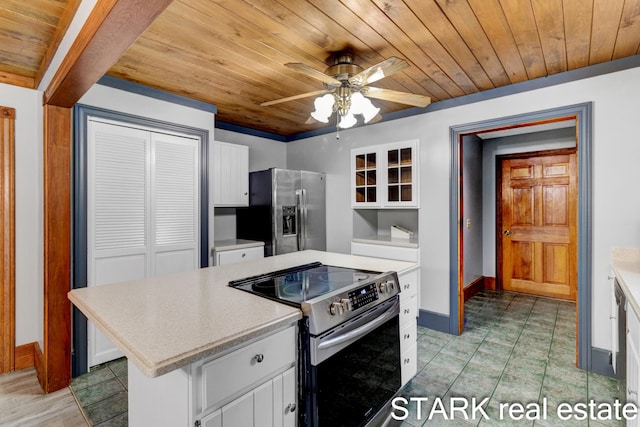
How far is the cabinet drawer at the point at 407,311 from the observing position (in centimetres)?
211

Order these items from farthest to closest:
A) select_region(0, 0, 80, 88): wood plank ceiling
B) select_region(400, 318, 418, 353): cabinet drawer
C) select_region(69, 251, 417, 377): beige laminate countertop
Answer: select_region(400, 318, 418, 353): cabinet drawer
select_region(0, 0, 80, 88): wood plank ceiling
select_region(69, 251, 417, 377): beige laminate countertop

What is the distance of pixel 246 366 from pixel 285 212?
2.81 meters

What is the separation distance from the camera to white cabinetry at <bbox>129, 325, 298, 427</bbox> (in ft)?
3.49

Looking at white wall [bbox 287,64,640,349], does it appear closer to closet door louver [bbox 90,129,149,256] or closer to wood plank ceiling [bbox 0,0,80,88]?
closet door louver [bbox 90,129,149,256]

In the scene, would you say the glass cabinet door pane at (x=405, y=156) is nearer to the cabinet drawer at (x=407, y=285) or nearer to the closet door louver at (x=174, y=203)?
the cabinet drawer at (x=407, y=285)

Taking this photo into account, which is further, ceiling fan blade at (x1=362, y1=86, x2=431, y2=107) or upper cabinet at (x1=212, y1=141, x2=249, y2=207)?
upper cabinet at (x1=212, y1=141, x2=249, y2=207)

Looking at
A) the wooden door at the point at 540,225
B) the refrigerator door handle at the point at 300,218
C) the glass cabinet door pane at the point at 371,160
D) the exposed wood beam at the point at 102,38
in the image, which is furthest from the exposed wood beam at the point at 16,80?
the wooden door at the point at 540,225

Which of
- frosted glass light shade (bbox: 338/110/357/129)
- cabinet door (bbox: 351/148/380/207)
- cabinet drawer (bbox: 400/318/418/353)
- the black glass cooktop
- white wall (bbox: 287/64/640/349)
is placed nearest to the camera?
the black glass cooktop

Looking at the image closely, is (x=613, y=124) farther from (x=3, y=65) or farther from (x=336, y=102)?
(x=3, y=65)

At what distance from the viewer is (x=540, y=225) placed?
4.47 meters

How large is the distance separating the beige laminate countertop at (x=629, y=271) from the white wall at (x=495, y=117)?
0.18 ft

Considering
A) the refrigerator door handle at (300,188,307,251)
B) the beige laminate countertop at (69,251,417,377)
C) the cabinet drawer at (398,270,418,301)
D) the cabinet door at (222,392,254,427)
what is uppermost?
the refrigerator door handle at (300,188,307,251)

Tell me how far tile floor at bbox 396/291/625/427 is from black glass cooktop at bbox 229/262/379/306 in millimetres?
979

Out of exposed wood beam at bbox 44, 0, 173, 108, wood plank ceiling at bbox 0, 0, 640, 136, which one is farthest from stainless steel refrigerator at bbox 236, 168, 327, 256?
exposed wood beam at bbox 44, 0, 173, 108
